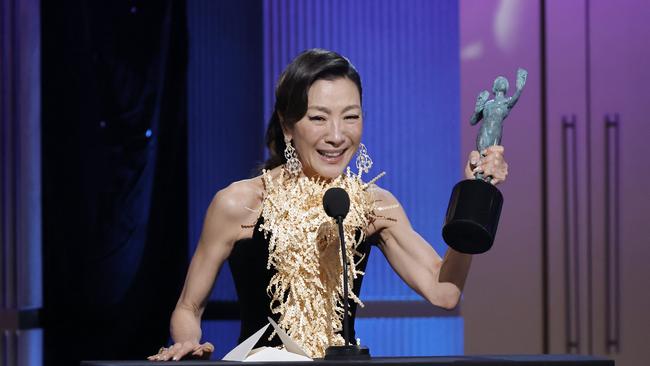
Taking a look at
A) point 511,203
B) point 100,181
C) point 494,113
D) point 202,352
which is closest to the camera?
point 202,352

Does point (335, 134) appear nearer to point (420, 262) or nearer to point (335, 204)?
point (420, 262)

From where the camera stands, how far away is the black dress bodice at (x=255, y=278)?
7.91ft

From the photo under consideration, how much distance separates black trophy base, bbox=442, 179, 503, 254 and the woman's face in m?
0.52

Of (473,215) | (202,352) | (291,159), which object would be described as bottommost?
(202,352)

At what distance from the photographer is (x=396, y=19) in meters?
3.77

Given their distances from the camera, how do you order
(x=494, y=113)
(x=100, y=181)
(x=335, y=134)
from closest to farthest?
1. (x=494, y=113)
2. (x=335, y=134)
3. (x=100, y=181)

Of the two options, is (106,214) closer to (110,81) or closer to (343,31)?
(110,81)

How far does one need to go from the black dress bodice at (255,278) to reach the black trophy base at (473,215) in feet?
2.02

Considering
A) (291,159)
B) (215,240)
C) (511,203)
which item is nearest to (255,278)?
(215,240)

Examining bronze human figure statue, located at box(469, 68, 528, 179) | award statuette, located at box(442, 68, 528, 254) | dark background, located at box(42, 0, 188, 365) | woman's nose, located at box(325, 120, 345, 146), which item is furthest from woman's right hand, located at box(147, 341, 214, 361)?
dark background, located at box(42, 0, 188, 365)

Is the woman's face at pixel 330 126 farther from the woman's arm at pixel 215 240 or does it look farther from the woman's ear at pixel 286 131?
the woman's arm at pixel 215 240

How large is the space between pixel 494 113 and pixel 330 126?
1.69ft

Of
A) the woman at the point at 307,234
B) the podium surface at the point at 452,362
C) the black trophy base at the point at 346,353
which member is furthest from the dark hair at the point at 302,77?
the podium surface at the point at 452,362

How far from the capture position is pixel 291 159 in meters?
2.41
